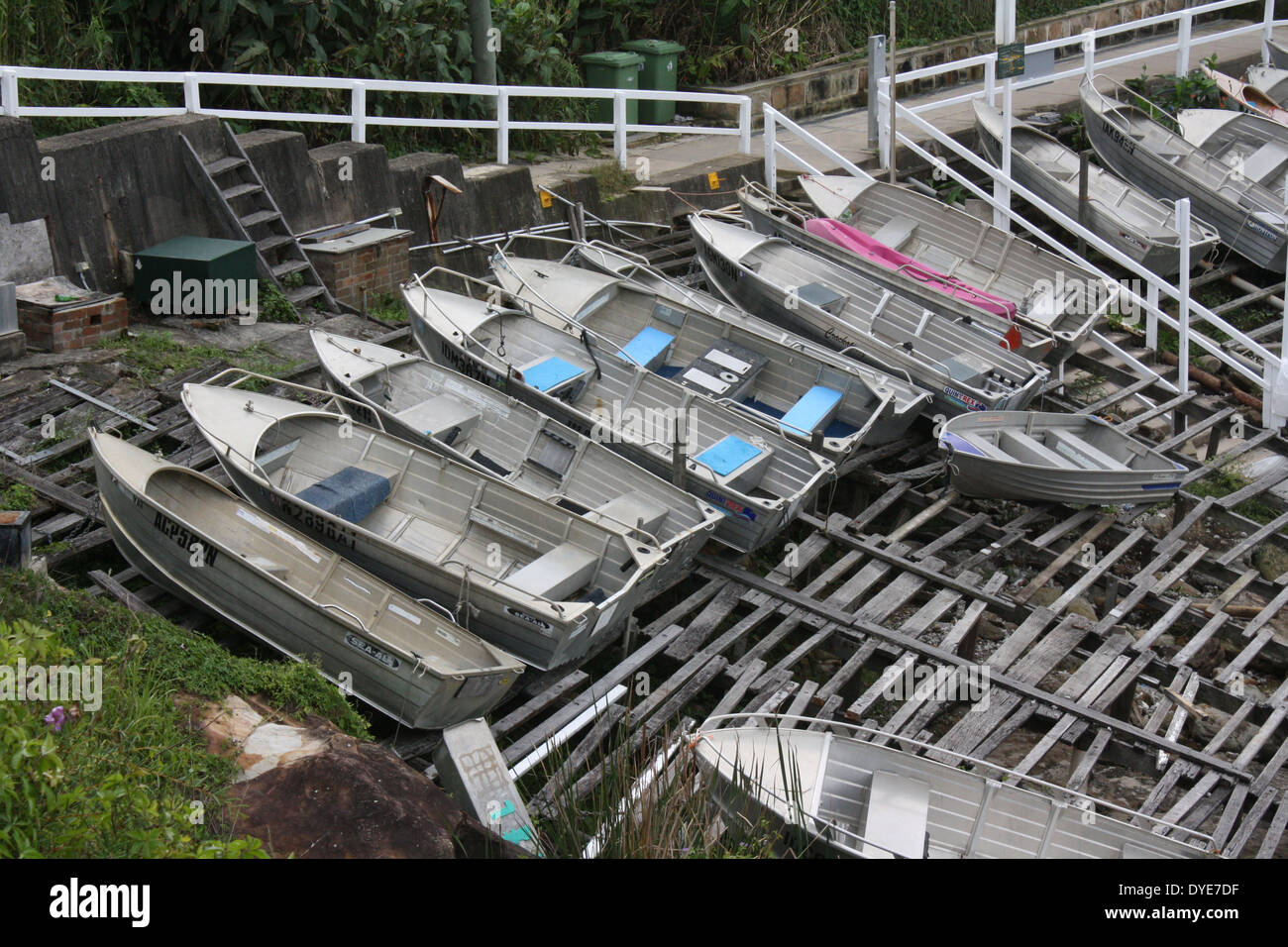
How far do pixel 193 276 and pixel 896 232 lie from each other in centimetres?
849

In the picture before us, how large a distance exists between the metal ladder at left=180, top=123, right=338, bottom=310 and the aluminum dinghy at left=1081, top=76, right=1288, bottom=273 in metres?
11.8

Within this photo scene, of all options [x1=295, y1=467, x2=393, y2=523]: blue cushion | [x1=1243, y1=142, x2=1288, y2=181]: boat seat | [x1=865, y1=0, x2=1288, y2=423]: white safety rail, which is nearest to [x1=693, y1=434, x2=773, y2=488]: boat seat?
[x1=295, y1=467, x2=393, y2=523]: blue cushion

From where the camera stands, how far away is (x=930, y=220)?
54.7ft

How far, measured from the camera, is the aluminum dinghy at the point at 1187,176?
17906 mm

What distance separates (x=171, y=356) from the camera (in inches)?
471

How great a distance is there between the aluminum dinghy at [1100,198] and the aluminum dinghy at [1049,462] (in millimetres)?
4566

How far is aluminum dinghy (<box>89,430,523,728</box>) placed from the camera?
8.70m

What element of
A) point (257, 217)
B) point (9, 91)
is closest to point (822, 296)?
point (257, 217)

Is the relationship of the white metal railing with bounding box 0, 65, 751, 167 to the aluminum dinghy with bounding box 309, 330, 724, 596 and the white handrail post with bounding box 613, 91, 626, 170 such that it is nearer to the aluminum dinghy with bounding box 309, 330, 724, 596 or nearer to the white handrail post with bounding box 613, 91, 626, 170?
the white handrail post with bounding box 613, 91, 626, 170

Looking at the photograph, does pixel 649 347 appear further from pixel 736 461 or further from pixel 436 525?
pixel 436 525

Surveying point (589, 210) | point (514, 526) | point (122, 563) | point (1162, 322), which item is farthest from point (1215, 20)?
point (122, 563)

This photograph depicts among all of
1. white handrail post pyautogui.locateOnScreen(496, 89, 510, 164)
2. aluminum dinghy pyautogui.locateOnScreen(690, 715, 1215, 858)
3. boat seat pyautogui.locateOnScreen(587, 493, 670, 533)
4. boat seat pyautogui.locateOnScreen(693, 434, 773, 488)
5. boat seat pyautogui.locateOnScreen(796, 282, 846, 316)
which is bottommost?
aluminum dinghy pyautogui.locateOnScreen(690, 715, 1215, 858)

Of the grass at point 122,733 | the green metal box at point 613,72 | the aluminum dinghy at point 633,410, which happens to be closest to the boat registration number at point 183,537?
the grass at point 122,733

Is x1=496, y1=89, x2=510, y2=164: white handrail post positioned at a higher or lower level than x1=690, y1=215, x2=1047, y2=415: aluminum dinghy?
higher
